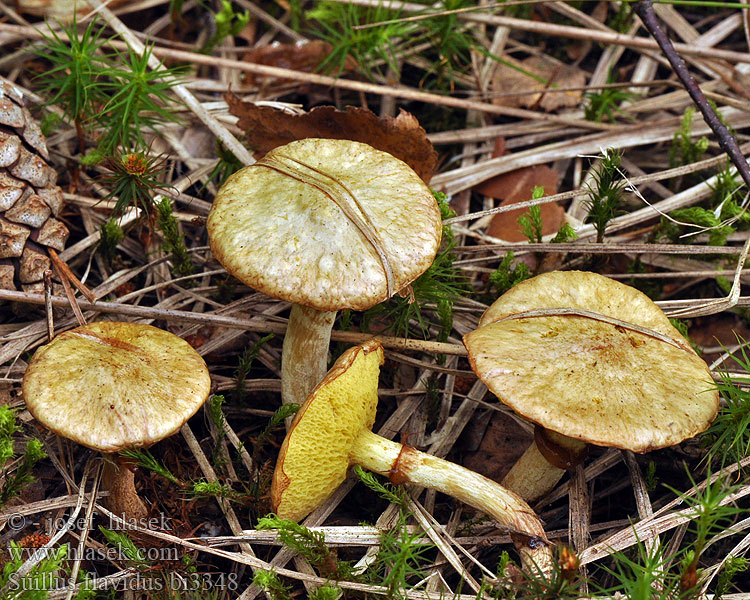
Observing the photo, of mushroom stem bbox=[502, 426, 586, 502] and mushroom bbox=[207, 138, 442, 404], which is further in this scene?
mushroom stem bbox=[502, 426, 586, 502]

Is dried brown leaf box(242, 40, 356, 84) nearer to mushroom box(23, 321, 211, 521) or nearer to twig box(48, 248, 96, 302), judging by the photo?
twig box(48, 248, 96, 302)

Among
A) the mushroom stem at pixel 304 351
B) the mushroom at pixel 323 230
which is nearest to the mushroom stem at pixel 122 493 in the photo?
the mushroom stem at pixel 304 351

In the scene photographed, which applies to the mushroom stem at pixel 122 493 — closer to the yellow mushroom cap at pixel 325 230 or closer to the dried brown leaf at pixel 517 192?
the yellow mushroom cap at pixel 325 230

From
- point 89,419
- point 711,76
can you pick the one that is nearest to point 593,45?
point 711,76

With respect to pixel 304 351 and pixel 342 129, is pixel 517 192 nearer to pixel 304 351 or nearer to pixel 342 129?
pixel 342 129

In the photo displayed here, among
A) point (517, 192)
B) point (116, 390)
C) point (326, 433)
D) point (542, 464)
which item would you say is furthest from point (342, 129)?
point (542, 464)

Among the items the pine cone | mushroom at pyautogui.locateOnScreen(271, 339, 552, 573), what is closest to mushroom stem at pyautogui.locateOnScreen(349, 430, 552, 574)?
mushroom at pyautogui.locateOnScreen(271, 339, 552, 573)
